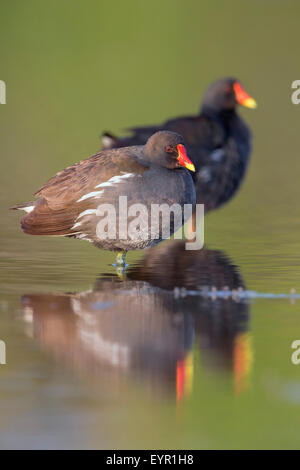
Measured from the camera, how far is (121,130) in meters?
15.2

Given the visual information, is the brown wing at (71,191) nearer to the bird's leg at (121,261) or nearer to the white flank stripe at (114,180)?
the white flank stripe at (114,180)

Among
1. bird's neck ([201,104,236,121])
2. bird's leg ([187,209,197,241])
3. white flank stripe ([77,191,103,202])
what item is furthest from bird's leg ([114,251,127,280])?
bird's neck ([201,104,236,121])

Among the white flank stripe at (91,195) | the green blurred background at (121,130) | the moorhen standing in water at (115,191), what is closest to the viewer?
the green blurred background at (121,130)

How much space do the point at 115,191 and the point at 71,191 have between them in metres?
0.47

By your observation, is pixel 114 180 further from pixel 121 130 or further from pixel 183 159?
pixel 121 130

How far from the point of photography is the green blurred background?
4395mm

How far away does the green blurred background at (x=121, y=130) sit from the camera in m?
4.39

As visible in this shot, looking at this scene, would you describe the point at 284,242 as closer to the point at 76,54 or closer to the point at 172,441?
the point at 172,441

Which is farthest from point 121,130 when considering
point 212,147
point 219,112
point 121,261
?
point 121,261

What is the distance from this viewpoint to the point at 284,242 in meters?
9.16

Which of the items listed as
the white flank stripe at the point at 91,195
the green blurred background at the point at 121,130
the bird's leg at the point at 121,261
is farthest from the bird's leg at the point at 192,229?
the white flank stripe at the point at 91,195

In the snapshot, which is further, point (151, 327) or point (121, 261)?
point (121, 261)

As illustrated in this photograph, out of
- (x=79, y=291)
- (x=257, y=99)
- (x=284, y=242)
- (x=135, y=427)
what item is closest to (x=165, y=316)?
(x=79, y=291)

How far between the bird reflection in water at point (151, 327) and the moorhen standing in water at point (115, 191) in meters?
0.43
